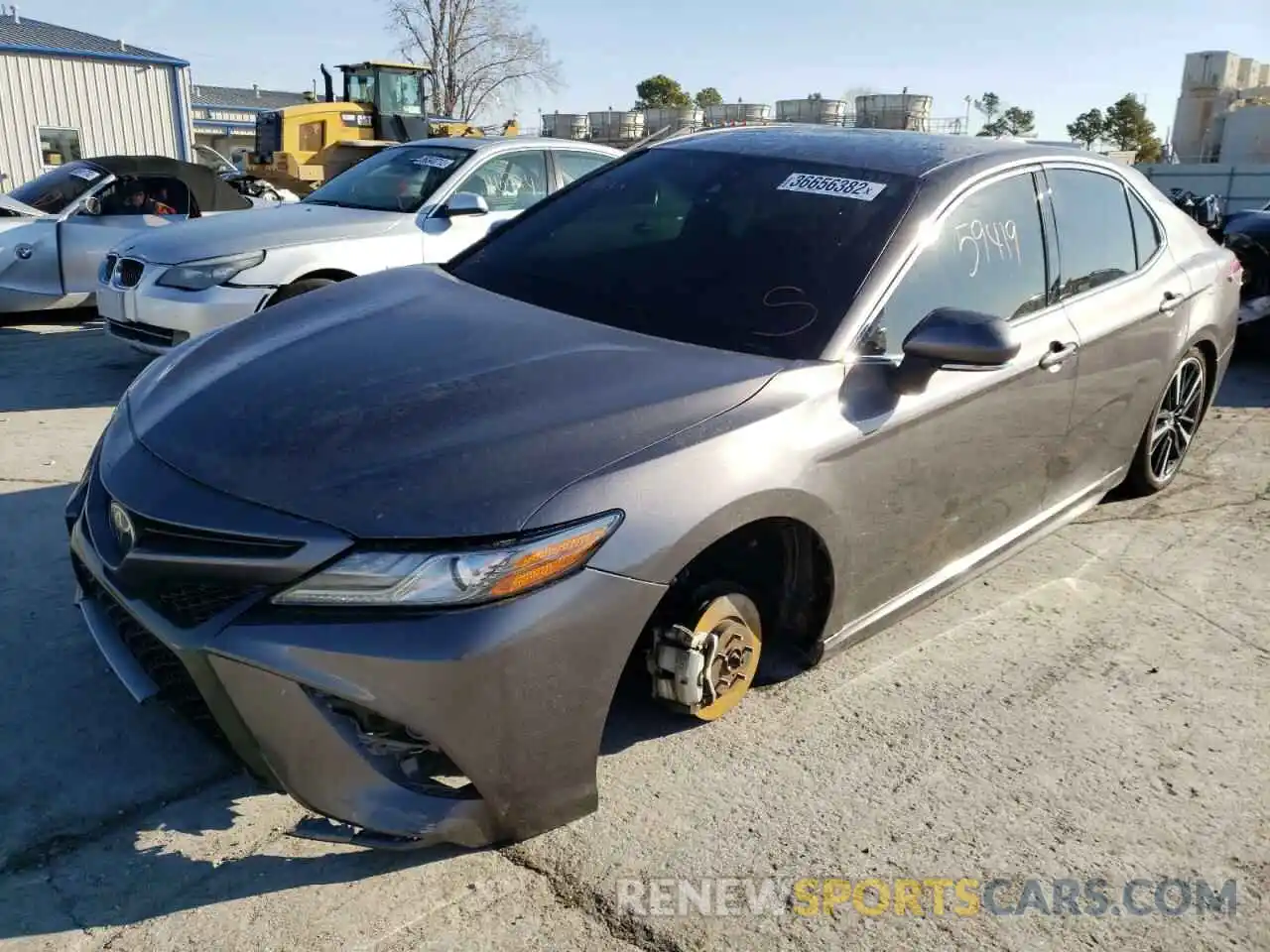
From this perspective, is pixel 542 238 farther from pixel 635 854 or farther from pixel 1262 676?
pixel 1262 676

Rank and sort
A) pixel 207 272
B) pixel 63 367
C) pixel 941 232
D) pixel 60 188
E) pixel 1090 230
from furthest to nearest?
1. pixel 60 188
2. pixel 63 367
3. pixel 207 272
4. pixel 1090 230
5. pixel 941 232

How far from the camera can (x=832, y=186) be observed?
3316 mm

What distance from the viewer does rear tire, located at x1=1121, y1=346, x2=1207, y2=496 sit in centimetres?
456

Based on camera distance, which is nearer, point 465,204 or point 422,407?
point 422,407

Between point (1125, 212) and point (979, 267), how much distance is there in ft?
4.28

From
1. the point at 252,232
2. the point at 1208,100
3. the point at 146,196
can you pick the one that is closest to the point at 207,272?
the point at 252,232

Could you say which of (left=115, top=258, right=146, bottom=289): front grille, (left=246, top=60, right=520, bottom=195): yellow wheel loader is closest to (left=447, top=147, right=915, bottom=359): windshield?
(left=115, top=258, right=146, bottom=289): front grille

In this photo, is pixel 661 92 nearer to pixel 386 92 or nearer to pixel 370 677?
pixel 386 92

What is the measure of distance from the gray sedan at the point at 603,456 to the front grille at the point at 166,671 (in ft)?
0.04

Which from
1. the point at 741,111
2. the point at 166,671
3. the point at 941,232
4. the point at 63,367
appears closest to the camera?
the point at 166,671

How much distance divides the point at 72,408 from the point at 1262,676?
6.19 m

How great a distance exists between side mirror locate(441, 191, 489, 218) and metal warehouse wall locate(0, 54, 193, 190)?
22258 mm

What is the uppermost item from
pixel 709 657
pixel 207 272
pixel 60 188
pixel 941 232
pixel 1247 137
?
pixel 1247 137

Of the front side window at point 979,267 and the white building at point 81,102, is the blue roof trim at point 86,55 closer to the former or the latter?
the white building at point 81,102
